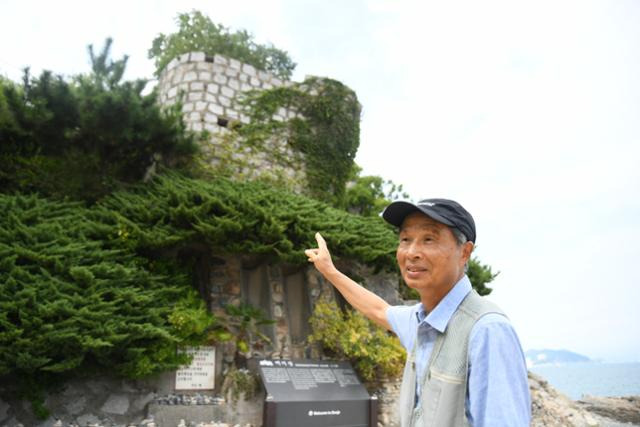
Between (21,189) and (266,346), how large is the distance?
4851 millimetres

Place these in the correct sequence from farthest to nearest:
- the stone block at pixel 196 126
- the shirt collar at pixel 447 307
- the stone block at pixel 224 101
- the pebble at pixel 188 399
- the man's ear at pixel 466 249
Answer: the stone block at pixel 224 101
the stone block at pixel 196 126
the pebble at pixel 188 399
the man's ear at pixel 466 249
the shirt collar at pixel 447 307

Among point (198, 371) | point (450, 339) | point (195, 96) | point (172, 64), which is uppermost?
point (172, 64)

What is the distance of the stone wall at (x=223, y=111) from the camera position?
424 inches

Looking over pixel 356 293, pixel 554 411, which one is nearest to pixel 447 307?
pixel 356 293

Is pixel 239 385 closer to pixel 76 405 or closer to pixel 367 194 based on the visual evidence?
pixel 76 405

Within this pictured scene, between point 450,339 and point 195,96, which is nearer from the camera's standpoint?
point 450,339

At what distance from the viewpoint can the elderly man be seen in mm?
1389

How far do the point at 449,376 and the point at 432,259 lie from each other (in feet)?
1.44

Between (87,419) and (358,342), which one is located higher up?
(358,342)

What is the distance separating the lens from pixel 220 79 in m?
11.4

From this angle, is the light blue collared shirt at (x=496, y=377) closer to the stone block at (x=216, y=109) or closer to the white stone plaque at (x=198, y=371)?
the white stone plaque at (x=198, y=371)

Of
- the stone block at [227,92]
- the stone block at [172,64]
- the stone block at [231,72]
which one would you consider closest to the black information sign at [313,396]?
the stone block at [227,92]

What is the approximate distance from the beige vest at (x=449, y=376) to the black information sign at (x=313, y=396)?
543cm

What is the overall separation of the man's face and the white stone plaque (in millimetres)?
6235
